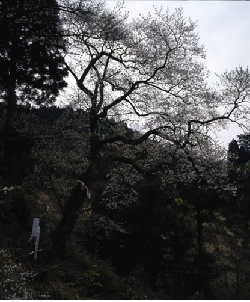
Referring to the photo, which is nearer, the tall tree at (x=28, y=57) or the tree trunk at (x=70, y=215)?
the tall tree at (x=28, y=57)

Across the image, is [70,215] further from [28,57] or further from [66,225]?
[28,57]

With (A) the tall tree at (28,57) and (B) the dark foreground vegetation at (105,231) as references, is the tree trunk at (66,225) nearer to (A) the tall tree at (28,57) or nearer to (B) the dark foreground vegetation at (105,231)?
(B) the dark foreground vegetation at (105,231)

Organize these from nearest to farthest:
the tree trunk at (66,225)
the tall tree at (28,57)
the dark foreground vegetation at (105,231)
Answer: the dark foreground vegetation at (105,231) < the tall tree at (28,57) < the tree trunk at (66,225)

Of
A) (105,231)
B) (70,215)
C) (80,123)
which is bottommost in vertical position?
(105,231)

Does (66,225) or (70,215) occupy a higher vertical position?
(70,215)

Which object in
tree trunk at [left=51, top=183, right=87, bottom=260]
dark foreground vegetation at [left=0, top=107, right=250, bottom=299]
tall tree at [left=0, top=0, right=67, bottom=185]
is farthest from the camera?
tree trunk at [left=51, top=183, right=87, bottom=260]

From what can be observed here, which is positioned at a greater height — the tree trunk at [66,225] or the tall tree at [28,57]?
the tall tree at [28,57]

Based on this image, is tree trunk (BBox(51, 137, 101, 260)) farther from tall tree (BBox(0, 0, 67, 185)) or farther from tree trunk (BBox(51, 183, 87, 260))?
tall tree (BBox(0, 0, 67, 185))

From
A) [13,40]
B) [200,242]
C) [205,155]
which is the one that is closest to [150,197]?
[200,242]

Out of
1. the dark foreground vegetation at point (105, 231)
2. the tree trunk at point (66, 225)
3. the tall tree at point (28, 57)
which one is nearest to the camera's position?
the dark foreground vegetation at point (105, 231)

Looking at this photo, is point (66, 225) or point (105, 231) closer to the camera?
point (66, 225)

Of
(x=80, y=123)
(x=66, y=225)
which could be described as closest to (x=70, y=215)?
(x=66, y=225)

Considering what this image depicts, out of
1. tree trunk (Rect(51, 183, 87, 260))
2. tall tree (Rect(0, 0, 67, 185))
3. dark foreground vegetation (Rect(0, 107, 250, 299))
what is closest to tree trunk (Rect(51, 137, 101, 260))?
tree trunk (Rect(51, 183, 87, 260))

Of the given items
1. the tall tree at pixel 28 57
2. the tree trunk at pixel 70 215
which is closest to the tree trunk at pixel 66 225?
the tree trunk at pixel 70 215
